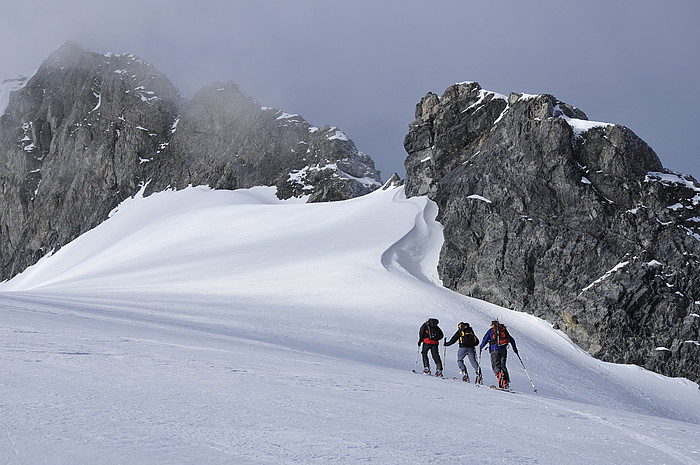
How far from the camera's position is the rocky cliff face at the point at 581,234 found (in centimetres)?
3284

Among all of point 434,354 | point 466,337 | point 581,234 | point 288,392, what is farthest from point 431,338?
point 581,234

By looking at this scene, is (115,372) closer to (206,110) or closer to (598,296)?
(598,296)

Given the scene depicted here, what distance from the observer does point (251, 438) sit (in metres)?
5.32

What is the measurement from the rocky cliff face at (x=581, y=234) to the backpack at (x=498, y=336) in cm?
2129

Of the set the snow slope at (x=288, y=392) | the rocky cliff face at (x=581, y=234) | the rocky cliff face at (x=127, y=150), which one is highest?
the rocky cliff face at (x=127, y=150)

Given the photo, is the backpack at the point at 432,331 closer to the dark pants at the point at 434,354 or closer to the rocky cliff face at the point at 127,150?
the dark pants at the point at 434,354

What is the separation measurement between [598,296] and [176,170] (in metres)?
77.8

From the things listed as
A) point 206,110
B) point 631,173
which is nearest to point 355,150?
point 206,110

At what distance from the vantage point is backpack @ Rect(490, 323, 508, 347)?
14.0 meters

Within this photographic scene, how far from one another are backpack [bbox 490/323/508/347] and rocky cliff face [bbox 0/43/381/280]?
2666 inches

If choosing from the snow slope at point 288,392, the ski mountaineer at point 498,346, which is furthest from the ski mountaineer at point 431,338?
the ski mountaineer at point 498,346

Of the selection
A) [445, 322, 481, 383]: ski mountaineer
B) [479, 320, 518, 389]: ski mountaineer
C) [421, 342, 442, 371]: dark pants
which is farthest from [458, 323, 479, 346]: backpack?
[421, 342, 442, 371]: dark pants

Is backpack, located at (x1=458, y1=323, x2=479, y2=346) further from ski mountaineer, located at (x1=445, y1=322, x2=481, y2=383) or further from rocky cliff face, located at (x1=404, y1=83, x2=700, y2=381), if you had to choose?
rocky cliff face, located at (x1=404, y1=83, x2=700, y2=381)

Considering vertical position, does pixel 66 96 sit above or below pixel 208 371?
above
